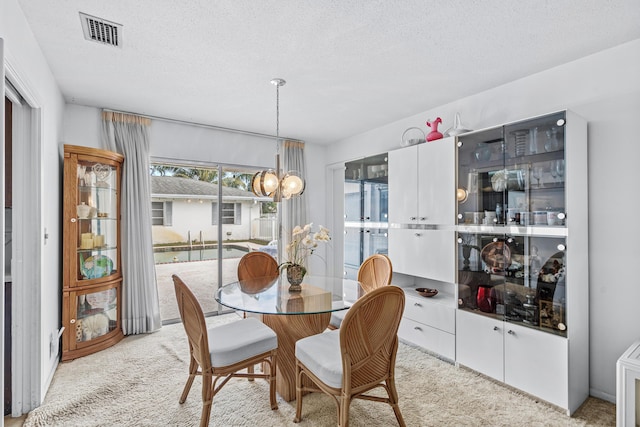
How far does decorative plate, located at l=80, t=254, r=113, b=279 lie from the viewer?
126 inches

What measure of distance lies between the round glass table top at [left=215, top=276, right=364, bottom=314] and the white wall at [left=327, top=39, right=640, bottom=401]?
1.80m

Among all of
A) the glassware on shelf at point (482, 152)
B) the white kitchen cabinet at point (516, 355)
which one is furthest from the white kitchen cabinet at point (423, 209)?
the white kitchen cabinet at point (516, 355)

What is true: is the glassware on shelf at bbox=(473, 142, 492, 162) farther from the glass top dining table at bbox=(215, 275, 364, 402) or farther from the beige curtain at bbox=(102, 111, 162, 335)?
the beige curtain at bbox=(102, 111, 162, 335)

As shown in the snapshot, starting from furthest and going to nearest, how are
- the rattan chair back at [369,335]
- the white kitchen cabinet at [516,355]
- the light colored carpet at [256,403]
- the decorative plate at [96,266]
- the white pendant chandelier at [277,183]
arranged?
the decorative plate at [96,266] → the white pendant chandelier at [277,183] → the white kitchen cabinet at [516,355] → the light colored carpet at [256,403] → the rattan chair back at [369,335]

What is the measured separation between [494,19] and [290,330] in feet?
8.35

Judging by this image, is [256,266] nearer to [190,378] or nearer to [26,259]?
[190,378]

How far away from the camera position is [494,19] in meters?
1.98

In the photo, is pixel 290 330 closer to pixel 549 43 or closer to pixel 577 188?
pixel 577 188

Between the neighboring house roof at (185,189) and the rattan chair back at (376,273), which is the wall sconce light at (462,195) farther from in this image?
the neighboring house roof at (185,189)

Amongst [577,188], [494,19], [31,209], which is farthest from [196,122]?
[577,188]

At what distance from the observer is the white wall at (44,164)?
1.84 m

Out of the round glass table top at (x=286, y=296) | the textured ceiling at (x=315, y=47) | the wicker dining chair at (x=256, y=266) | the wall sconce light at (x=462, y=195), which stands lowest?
the round glass table top at (x=286, y=296)

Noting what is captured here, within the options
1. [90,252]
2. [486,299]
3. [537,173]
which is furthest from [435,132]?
[90,252]

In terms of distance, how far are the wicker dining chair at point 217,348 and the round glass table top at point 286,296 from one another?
211 mm
